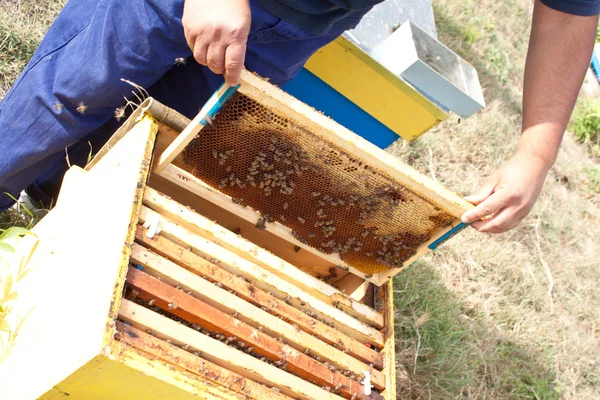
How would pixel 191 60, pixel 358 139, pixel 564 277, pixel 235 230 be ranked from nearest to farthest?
pixel 358 139 < pixel 191 60 < pixel 235 230 < pixel 564 277

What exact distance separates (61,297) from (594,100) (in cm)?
676

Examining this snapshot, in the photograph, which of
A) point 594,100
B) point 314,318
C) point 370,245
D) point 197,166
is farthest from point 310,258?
point 594,100

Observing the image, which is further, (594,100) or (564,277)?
(594,100)

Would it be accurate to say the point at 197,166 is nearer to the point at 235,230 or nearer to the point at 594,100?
the point at 235,230

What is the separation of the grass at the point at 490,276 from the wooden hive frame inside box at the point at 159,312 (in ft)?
3.75

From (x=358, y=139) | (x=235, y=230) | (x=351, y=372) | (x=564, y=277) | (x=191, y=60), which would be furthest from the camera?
(x=564, y=277)

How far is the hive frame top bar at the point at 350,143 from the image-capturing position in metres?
1.79

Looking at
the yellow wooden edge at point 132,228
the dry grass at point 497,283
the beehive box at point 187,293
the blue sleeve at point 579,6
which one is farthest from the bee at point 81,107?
the dry grass at point 497,283

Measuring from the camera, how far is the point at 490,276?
14.1ft

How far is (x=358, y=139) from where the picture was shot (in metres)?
1.93

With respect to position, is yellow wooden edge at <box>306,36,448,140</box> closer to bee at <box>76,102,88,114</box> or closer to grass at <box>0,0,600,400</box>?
bee at <box>76,102,88,114</box>

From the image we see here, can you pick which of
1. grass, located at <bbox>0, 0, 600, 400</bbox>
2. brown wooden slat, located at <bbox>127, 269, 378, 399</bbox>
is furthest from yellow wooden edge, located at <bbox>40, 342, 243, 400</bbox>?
grass, located at <bbox>0, 0, 600, 400</bbox>

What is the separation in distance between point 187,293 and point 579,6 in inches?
66.5

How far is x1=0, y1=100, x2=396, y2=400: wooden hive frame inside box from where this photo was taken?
1.57 metres
